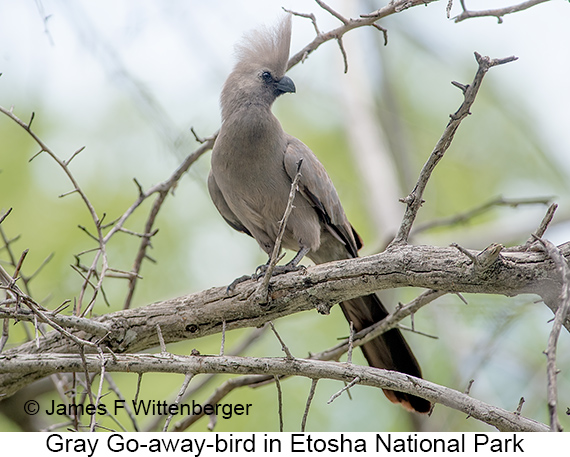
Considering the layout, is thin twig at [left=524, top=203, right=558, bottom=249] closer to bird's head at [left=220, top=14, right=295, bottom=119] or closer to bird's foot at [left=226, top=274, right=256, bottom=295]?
bird's foot at [left=226, top=274, right=256, bottom=295]

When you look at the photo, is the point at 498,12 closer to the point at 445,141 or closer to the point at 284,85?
the point at 445,141

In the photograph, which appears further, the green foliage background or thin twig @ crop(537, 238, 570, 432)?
the green foliage background

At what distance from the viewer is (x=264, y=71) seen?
481 cm

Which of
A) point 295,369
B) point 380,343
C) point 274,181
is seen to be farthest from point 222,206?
point 295,369

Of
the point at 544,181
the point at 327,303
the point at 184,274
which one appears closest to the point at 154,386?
the point at 184,274

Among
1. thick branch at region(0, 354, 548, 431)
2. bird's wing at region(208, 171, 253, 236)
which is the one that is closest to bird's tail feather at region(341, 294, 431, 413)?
bird's wing at region(208, 171, 253, 236)

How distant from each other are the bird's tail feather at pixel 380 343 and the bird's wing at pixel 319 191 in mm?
575

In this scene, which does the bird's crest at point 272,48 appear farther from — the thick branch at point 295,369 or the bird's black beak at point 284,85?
the thick branch at point 295,369

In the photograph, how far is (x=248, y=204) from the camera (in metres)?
4.49

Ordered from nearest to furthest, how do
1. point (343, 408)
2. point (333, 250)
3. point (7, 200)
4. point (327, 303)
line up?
point (327, 303) → point (333, 250) → point (7, 200) → point (343, 408)

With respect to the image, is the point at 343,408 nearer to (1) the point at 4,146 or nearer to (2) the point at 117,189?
(2) the point at 117,189

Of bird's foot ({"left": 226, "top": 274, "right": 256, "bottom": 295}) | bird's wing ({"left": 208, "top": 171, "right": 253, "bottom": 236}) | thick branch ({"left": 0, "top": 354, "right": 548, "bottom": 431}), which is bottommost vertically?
thick branch ({"left": 0, "top": 354, "right": 548, "bottom": 431})

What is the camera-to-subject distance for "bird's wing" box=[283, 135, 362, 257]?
4.52 metres
